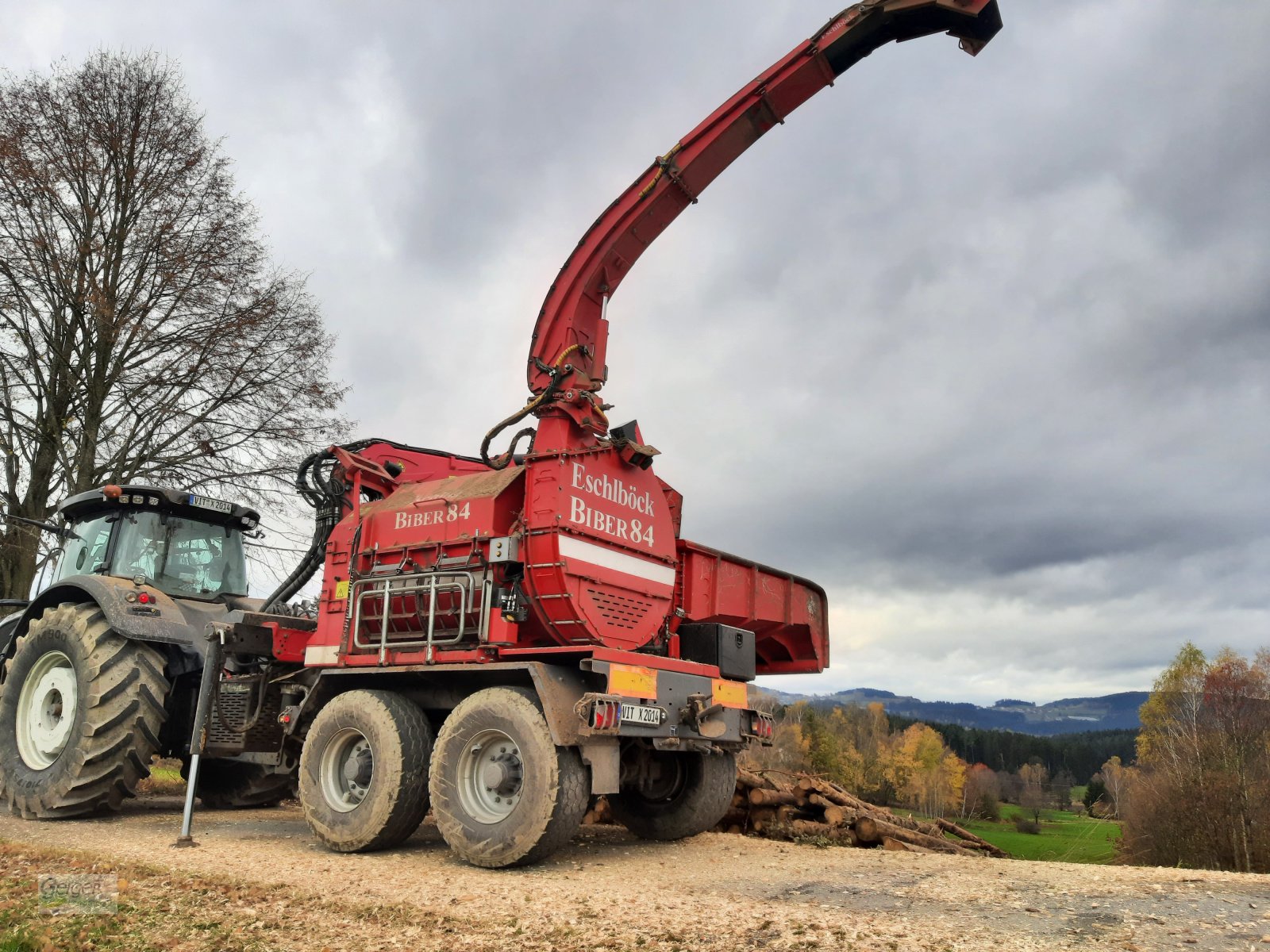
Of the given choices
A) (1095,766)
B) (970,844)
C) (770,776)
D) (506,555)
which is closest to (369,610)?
(506,555)

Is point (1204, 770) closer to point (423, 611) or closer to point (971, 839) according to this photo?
point (971, 839)

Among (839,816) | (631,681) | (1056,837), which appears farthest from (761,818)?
(1056,837)

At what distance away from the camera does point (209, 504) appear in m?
10.3

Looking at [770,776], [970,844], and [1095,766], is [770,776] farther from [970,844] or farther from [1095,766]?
[1095,766]

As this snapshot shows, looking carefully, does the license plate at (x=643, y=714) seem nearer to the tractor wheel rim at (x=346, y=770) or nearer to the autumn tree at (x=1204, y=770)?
the tractor wheel rim at (x=346, y=770)

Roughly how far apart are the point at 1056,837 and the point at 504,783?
58274 millimetres

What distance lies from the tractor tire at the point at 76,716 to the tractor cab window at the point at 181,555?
96 centimetres

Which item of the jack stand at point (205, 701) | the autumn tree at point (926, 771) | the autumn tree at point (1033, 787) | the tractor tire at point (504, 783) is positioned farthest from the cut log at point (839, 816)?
the autumn tree at point (1033, 787)

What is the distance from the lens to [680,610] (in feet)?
27.8

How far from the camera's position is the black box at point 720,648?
8086 mm

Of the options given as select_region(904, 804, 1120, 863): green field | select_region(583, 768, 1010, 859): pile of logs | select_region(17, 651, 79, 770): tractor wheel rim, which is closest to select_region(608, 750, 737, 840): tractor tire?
select_region(583, 768, 1010, 859): pile of logs

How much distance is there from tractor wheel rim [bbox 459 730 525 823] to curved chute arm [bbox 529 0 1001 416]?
9.01ft

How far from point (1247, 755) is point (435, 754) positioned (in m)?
36.0

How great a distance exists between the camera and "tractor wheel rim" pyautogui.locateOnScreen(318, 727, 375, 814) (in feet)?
24.4
